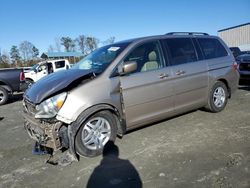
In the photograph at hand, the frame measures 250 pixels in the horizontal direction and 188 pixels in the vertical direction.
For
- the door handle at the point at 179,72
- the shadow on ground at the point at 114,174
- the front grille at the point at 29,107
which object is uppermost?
the door handle at the point at 179,72

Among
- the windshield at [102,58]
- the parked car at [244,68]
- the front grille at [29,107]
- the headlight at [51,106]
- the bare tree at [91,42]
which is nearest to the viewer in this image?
the headlight at [51,106]

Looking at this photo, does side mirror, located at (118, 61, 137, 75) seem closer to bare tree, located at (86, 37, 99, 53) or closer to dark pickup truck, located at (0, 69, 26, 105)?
dark pickup truck, located at (0, 69, 26, 105)

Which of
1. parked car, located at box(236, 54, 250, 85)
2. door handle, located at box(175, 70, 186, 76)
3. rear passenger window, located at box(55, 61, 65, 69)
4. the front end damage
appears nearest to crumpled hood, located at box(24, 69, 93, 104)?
the front end damage

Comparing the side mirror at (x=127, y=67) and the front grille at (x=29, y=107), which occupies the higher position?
the side mirror at (x=127, y=67)

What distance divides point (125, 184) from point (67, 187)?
2.49ft

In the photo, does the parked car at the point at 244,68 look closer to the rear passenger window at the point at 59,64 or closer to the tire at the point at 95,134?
the tire at the point at 95,134

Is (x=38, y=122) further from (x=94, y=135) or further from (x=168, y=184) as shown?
(x=168, y=184)

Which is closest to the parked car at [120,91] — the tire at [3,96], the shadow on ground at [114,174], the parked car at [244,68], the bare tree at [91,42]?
the shadow on ground at [114,174]

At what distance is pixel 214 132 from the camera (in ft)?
17.4

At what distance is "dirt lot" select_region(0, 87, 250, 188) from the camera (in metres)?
3.65

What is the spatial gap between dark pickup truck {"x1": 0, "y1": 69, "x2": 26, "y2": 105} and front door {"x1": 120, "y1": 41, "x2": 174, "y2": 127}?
785cm

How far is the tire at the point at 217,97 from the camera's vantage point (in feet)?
21.0

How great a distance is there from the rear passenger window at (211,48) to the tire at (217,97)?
67 cm

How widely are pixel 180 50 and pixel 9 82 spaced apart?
8.06m
